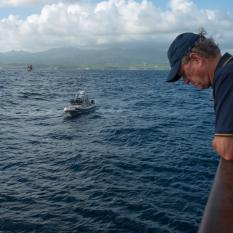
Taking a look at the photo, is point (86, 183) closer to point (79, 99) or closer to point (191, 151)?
point (191, 151)

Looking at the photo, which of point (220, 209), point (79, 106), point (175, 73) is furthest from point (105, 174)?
point (79, 106)

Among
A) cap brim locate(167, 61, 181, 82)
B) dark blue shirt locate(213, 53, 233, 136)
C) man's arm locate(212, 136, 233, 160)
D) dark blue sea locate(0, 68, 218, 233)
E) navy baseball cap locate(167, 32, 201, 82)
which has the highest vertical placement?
navy baseball cap locate(167, 32, 201, 82)

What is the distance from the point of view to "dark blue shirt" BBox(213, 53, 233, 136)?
358 centimetres

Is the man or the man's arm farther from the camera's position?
the man's arm

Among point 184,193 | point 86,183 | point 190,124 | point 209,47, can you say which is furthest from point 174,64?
point 190,124

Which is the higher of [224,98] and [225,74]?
[225,74]

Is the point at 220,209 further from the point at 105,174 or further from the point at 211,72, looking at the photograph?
the point at 105,174

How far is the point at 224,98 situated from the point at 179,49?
0.82 metres

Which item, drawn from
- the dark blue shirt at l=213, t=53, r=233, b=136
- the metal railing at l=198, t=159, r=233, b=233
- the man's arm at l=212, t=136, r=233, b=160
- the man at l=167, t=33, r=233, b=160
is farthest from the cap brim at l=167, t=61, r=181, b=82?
the metal railing at l=198, t=159, r=233, b=233

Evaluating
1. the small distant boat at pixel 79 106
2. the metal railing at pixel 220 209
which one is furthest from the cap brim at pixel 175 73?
the small distant boat at pixel 79 106

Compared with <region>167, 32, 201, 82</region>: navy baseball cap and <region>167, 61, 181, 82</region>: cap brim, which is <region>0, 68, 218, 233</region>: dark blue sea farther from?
<region>167, 32, 201, 82</region>: navy baseball cap

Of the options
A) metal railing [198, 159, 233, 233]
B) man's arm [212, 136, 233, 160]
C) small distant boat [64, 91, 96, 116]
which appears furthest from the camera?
small distant boat [64, 91, 96, 116]

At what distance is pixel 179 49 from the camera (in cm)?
409

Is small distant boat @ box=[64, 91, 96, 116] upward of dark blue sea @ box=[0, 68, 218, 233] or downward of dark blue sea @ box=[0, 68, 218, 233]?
upward
